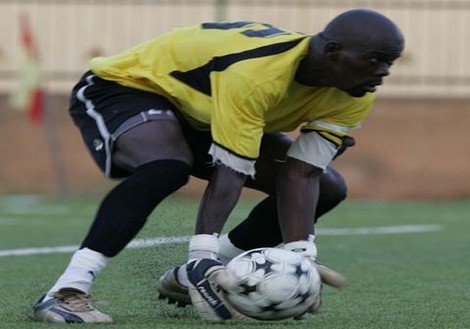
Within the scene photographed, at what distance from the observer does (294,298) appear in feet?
18.5

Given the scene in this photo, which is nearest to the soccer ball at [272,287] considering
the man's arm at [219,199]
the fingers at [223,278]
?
the fingers at [223,278]

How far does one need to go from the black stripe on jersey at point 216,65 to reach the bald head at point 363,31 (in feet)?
0.64

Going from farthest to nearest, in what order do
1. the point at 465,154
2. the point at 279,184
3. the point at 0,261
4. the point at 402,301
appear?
the point at 465,154 < the point at 0,261 < the point at 402,301 < the point at 279,184

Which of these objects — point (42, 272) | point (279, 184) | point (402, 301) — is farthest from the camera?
point (42, 272)

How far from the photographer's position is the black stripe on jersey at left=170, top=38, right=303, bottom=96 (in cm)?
580

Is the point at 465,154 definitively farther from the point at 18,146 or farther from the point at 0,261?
the point at 0,261

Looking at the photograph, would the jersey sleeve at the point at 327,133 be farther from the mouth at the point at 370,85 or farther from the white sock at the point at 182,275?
the white sock at the point at 182,275

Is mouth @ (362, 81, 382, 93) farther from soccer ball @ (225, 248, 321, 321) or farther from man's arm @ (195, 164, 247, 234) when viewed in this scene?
soccer ball @ (225, 248, 321, 321)

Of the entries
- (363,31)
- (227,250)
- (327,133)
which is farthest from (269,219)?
(363,31)

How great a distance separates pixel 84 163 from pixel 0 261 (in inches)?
370

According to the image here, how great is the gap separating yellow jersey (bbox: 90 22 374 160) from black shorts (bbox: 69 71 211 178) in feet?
0.16

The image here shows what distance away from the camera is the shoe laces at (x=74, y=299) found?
575 centimetres

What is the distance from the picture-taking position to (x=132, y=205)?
574cm

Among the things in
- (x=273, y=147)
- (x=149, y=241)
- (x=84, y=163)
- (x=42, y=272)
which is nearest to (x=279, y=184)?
(x=273, y=147)
